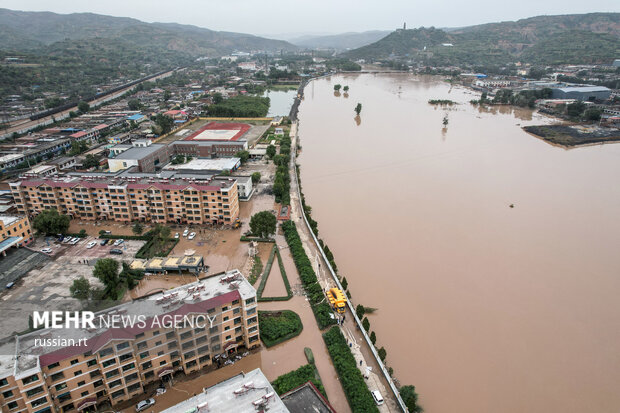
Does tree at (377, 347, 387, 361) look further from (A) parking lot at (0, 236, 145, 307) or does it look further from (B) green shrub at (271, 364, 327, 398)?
(A) parking lot at (0, 236, 145, 307)

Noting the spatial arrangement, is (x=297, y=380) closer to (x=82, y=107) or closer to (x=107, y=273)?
(x=107, y=273)

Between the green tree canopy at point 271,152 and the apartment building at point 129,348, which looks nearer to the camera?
the apartment building at point 129,348

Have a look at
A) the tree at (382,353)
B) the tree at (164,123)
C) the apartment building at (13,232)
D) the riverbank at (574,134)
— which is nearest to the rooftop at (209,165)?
the apartment building at (13,232)

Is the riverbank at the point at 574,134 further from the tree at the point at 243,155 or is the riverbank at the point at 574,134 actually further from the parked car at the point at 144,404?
the parked car at the point at 144,404

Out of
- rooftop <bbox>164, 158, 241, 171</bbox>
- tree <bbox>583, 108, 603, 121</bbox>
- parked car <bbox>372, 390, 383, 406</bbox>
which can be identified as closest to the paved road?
parked car <bbox>372, 390, 383, 406</bbox>

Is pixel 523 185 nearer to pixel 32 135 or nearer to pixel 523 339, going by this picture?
pixel 523 339

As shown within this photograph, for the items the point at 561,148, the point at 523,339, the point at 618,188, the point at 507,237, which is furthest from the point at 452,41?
the point at 523,339

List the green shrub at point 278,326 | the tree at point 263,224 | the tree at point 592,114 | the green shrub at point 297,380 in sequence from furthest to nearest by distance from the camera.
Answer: the tree at point 592,114
the tree at point 263,224
the green shrub at point 278,326
the green shrub at point 297,380
